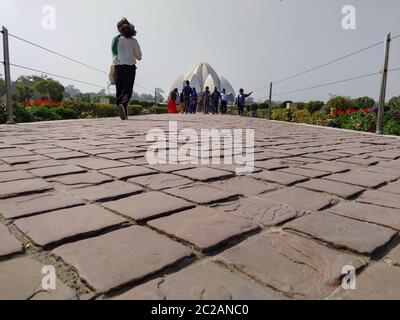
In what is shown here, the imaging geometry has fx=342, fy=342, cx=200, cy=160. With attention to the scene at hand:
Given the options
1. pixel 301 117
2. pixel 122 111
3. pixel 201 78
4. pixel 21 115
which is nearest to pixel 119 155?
pixel 122 111

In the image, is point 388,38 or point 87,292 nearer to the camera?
point 87,292

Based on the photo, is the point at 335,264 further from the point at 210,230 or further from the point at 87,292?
the point at 87,292

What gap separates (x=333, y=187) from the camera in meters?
2.25

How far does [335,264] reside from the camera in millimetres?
1220

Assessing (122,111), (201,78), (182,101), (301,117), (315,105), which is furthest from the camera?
(201,78)

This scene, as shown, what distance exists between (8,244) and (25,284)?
33 cm

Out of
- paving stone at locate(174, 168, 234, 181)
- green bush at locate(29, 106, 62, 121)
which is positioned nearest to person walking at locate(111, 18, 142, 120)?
green bush at locate(29, 106, 62, 121)

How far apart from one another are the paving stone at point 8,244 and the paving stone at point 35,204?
0.19m

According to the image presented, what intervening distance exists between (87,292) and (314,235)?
93 centimetres

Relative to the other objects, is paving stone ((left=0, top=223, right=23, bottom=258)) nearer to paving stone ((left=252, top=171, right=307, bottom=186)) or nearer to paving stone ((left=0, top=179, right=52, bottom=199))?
paving stone ((left=0, top=179, right=52, bottom=199))

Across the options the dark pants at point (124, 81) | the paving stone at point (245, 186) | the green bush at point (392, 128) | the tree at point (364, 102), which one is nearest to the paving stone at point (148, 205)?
the paving stone at point (245, 186)

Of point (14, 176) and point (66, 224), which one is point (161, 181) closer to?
point (66, 224)
